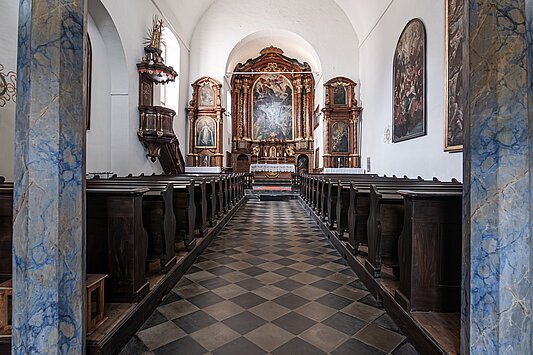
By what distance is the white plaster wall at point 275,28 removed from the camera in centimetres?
1286

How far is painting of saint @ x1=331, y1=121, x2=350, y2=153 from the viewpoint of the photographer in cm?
1242

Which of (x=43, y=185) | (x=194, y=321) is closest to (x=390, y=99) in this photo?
(x=194, y=321)

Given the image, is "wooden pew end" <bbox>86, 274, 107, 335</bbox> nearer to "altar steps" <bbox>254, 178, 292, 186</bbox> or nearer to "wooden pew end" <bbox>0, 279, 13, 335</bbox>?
"wooden pew end" <bbox>0, 279, 13, 335</bbox>

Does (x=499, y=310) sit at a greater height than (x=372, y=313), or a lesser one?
greater

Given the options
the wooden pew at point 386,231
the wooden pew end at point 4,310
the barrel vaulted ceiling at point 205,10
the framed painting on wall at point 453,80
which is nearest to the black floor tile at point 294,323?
the wooden pew at point 386,231

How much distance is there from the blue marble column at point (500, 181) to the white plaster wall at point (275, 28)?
1183 centimetres

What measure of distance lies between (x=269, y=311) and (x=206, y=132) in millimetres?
11027

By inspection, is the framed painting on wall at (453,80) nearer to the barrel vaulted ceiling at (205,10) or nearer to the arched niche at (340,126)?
the barrel vaulted ceiling at (205,10)

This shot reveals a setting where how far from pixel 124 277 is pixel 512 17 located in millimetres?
2819

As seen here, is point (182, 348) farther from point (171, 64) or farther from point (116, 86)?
point (171, 64)

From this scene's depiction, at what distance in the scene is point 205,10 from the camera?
12.8 metres

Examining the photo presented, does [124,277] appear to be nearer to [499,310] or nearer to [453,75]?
[499,310]

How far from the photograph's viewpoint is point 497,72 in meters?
1.56

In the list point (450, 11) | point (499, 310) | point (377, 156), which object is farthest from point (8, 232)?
point (377, 156)
